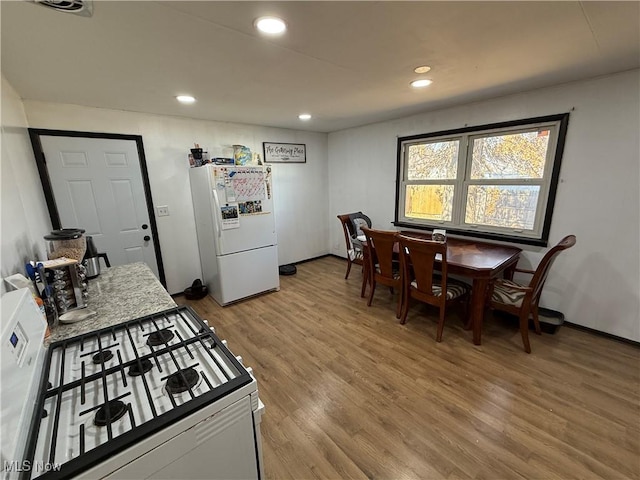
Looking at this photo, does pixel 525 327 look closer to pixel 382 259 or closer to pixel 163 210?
pixel 382 259

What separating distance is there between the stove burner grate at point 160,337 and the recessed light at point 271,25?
1529mm

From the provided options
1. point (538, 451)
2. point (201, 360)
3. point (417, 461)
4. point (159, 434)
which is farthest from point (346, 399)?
point (159, 434)

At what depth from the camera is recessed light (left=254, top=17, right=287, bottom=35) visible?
1314 mm

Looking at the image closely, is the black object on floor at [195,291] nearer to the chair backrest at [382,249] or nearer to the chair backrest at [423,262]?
the chair backrest at [382,249]

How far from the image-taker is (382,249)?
9.28 feet

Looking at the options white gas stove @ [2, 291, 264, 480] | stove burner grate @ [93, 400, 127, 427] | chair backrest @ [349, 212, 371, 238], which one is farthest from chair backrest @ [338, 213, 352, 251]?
stove burner grate @ [93, 400, 127, 427]

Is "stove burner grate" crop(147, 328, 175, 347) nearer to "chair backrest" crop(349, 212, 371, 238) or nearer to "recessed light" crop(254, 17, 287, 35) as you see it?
"recessed light" crop(254, 17, 287, 35)

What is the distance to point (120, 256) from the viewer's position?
309cm

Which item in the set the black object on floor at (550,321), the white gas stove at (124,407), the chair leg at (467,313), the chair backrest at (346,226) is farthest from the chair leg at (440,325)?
the white gas stove at (124,407)

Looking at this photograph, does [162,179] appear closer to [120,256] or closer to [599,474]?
[120,256]

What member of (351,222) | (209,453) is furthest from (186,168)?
(209,453)

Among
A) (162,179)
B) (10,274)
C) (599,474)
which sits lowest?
(599,474)

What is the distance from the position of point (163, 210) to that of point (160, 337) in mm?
2614

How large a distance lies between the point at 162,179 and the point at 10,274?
7.45 ft
